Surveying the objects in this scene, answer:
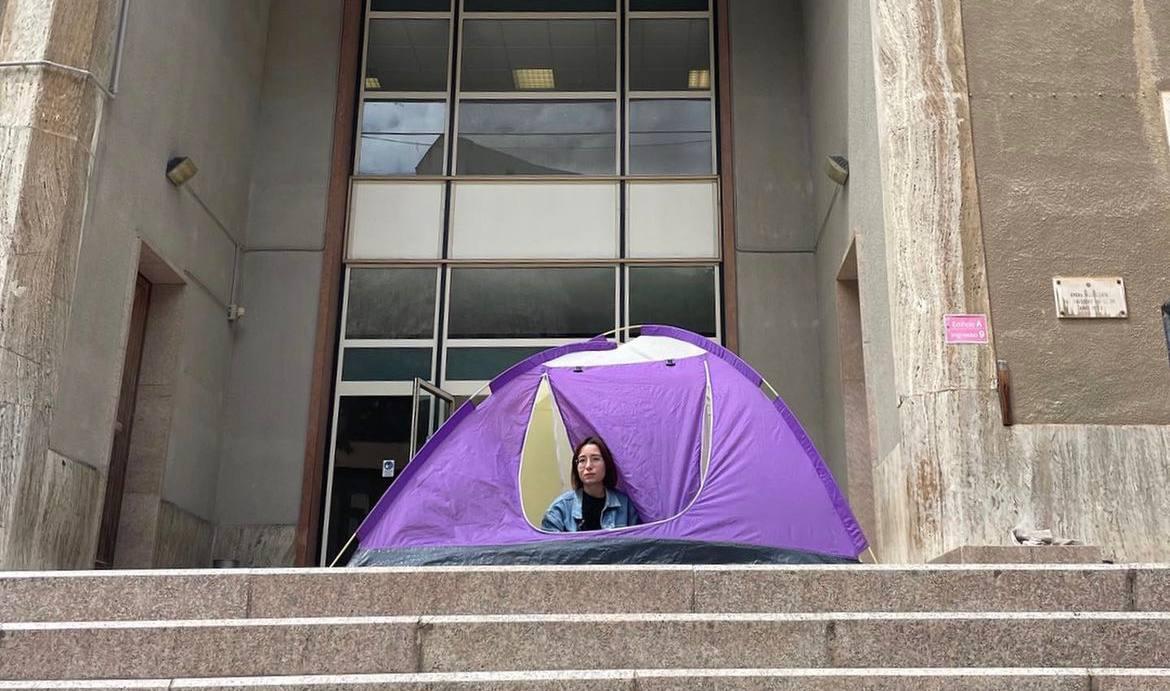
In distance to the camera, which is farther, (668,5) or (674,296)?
(668,5)

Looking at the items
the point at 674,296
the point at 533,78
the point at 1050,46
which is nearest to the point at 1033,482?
the point at 1050,46

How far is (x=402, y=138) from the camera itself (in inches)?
452

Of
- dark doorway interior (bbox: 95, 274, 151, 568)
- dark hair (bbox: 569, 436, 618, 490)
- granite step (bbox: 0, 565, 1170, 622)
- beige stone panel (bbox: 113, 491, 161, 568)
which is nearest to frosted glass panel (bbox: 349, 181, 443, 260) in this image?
dark doorway interior (bbox: 95, 274, 151, 568)

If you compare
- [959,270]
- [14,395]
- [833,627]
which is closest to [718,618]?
[833,627]

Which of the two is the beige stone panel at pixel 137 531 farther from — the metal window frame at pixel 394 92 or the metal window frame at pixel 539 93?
the metal window frame at pixel 539 93

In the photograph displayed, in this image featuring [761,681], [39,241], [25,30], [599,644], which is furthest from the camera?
[25,30]

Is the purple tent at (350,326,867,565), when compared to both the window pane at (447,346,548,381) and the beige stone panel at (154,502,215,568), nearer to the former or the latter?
→ the beige stone panel at (154,502,215,568)

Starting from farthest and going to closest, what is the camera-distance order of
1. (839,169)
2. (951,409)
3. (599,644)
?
(839,169) < (951,409) < (599,644)

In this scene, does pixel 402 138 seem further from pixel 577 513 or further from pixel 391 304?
pixel 577 513

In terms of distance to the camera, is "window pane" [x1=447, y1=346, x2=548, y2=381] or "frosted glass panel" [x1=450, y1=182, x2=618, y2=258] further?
"frosted glass panel" [x1=450, y1=182, x2=618, y2=258]

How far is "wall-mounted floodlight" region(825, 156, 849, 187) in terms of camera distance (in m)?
9.07

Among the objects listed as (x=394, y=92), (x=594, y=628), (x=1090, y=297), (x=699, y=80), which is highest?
(x=699, y=80)

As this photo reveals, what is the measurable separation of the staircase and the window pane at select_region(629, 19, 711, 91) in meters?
7.76

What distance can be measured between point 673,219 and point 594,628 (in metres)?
7.28
